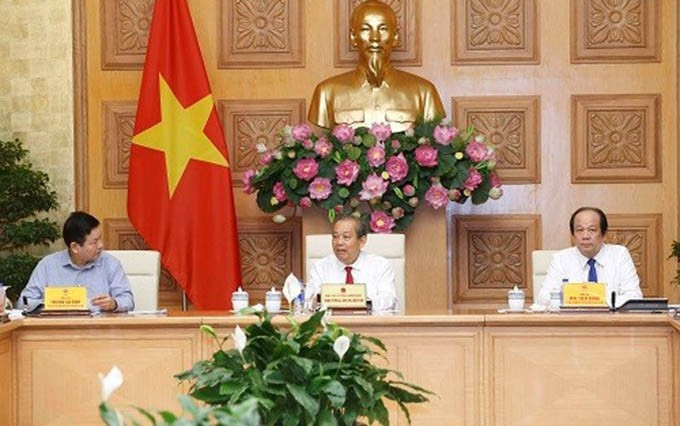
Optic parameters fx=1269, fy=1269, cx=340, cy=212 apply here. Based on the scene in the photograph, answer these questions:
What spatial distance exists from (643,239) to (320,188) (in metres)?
1.99

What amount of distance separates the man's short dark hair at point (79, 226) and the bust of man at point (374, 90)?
159 cm

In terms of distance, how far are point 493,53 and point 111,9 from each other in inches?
84.0

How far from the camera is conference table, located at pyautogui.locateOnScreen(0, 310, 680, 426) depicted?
15.1 feet

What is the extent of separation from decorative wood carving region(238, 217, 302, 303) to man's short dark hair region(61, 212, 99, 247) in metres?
1.85

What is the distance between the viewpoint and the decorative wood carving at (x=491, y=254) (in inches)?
275

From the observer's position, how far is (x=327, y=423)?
2662 mm

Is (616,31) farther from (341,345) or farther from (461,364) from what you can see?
(341,345)

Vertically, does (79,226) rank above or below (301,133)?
below

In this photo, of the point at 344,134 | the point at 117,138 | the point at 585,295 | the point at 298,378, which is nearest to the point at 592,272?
the point at 585,295

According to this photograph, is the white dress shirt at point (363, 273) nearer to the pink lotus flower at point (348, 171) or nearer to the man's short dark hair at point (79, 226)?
the pink lotus flower at point (348, 171)

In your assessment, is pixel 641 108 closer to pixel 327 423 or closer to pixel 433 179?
pixel 433 179

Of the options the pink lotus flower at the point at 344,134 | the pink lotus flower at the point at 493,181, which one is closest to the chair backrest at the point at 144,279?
the pink lotus flower at the point at 344,134

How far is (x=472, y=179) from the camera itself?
20.0 ft

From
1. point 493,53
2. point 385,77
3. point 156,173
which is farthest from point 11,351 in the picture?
point 493,53
